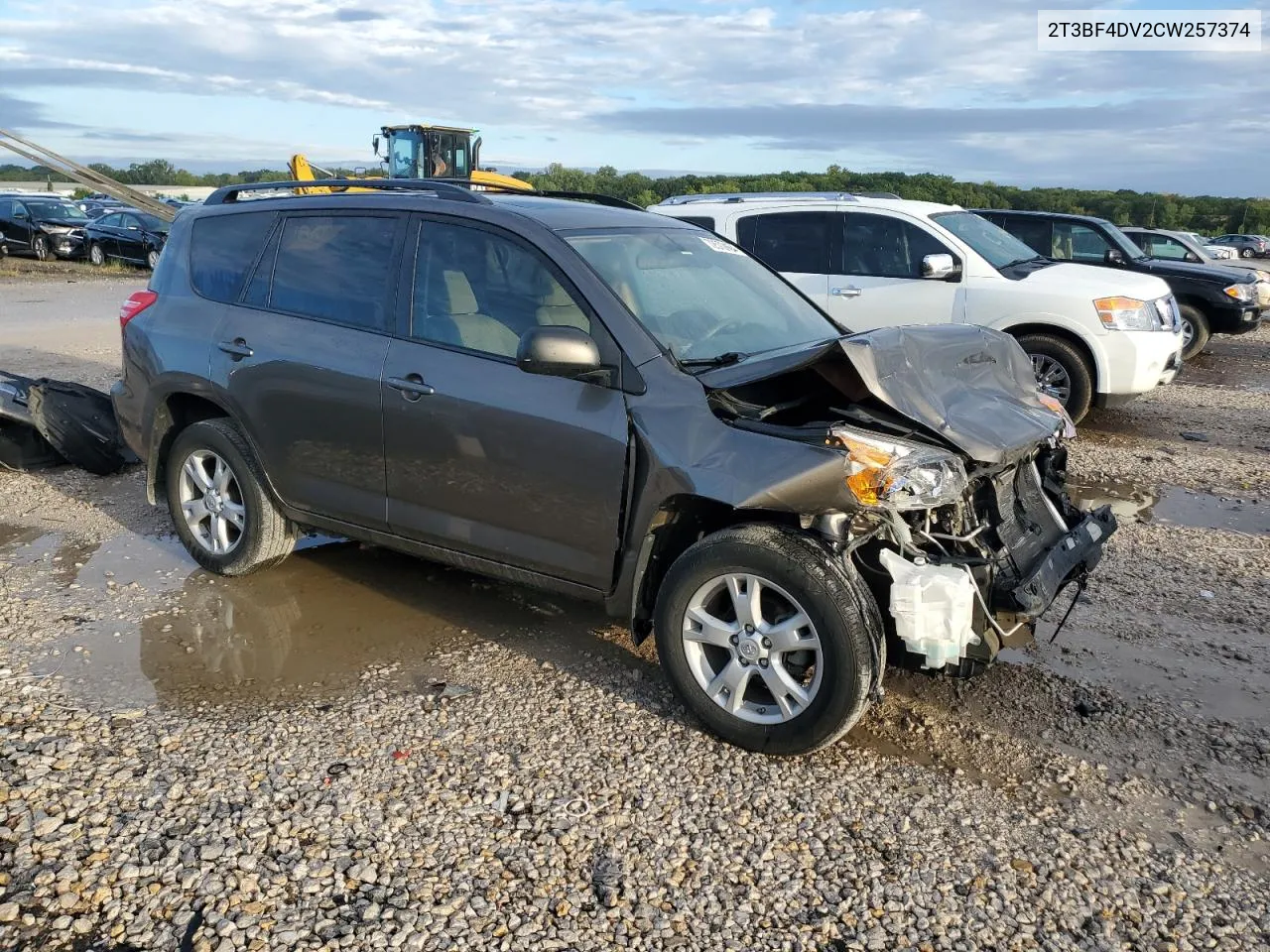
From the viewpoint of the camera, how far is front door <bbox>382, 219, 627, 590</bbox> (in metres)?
4.04

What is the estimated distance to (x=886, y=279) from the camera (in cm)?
970

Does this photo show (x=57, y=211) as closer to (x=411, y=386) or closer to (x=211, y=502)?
(x=211, y=502)

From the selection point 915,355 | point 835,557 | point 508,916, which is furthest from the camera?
point 915,355

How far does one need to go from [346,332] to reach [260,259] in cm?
83

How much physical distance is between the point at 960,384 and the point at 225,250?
12.1 feet

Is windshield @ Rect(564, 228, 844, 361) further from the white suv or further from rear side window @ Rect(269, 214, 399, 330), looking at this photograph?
the white suv

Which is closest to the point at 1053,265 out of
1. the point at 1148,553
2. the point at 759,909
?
the point at 1148,553

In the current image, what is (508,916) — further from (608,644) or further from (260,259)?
(260,259)

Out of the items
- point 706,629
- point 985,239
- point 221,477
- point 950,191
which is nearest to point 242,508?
point 221,477

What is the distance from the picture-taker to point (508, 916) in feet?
9.55

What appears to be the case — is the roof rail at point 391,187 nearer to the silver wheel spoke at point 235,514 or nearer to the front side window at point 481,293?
the front side window at point 481,293

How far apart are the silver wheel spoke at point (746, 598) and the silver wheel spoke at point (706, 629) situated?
0.22 feet

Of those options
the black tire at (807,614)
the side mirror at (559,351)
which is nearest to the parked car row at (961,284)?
the side mirror at (559,351)

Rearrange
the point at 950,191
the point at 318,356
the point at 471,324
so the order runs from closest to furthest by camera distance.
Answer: the point at 471,324 → the point at 318,356 → the point at 950,191
